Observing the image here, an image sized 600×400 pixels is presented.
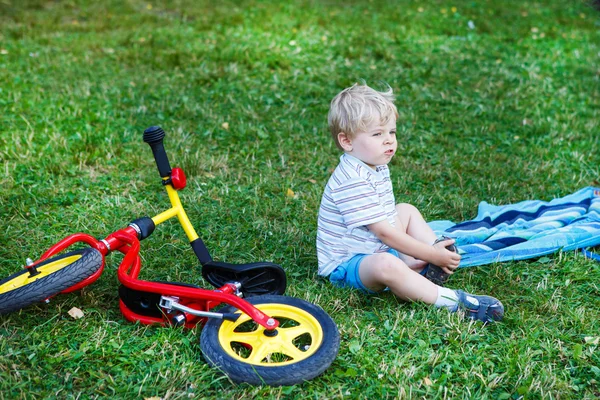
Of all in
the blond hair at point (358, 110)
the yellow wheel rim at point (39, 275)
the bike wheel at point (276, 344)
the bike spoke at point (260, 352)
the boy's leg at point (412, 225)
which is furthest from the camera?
the boy's leg at point (412, 225)

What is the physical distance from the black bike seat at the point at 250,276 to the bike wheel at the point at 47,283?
0.50 meters

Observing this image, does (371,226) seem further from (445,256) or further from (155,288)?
(155,288)

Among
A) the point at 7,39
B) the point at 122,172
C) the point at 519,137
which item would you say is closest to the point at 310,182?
the point at 122,172

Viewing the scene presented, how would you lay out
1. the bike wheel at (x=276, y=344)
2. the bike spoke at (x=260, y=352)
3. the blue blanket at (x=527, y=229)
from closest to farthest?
the bike wheel at (x=276, y=344)
the bike spoke at (x=260, y=352)
the blue blanket at (x=527, y=229)

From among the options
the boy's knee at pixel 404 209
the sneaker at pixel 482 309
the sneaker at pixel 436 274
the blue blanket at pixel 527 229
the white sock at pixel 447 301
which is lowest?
the blue blanket at pixel 527 229

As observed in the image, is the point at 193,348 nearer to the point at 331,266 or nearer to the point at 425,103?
the point at 331,266

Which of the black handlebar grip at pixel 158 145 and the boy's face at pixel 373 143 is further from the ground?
the black handlebar grip at pixel 158 145

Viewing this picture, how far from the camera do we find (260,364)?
2.46 m

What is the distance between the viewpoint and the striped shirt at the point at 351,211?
9.95 feet

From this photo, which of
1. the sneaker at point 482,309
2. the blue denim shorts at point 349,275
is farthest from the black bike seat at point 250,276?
the sneaker at point 482,309

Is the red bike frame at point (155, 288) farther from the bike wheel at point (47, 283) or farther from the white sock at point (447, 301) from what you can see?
the white sock at point (447, 301)

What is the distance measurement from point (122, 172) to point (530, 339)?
281 centimetres

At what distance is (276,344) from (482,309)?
970mm

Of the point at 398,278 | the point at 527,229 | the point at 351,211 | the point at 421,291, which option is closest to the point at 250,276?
the point at 351,211
